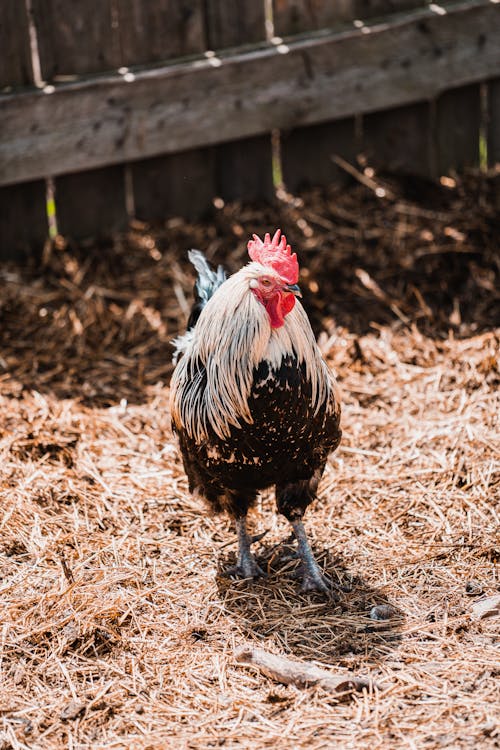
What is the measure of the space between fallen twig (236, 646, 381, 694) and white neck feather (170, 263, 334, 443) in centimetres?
80

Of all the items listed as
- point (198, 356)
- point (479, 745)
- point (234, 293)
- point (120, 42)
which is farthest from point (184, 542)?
point (120, 42)

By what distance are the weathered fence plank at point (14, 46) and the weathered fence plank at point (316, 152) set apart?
1790mm

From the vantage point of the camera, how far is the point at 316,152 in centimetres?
675

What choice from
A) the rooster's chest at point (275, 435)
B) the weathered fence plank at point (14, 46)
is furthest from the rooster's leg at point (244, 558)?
the weathered fence plank at point (14, 46)

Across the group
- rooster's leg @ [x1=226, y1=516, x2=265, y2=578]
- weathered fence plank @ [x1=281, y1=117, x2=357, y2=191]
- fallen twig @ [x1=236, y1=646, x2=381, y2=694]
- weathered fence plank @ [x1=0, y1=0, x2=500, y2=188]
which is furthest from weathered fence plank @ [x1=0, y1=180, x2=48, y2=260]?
fallen twig @ [x1=236, y1=646, x2=381, y2=694]

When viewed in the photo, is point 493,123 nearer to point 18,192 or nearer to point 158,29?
point 158,29

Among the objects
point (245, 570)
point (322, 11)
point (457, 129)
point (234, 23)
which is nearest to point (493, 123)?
point (457, 129)

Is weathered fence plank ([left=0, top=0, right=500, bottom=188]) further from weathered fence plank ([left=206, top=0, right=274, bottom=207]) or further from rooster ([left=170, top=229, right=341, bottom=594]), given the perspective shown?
rooster ([left=170, top=229, right=341, bottom=594])

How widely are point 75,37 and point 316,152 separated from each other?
1.83m

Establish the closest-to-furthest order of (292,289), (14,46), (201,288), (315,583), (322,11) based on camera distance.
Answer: (292,289)
(315,583)
(201,288)
(14,46)
(322,11)

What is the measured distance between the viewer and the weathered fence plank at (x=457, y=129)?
6.80 m

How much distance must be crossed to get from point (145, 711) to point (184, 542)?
109cm

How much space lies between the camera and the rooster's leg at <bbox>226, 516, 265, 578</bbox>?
3.94 metres

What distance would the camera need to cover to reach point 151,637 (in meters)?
3.53
